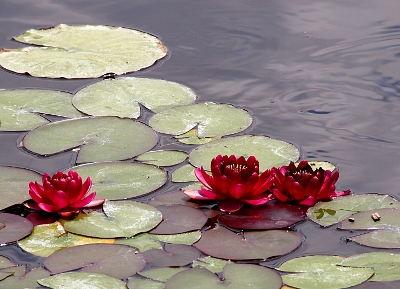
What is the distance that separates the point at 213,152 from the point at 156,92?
0.76 m

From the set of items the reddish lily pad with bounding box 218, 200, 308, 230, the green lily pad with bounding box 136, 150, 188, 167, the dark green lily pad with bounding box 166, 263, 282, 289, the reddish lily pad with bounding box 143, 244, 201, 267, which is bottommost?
the reddish lily pad with bounding box 143, 244, 201, 267

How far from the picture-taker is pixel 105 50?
13.9 ft

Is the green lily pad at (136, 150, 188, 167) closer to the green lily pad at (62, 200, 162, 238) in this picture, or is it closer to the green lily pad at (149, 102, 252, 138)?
the green lily pad at (149, 102, 252, 138)

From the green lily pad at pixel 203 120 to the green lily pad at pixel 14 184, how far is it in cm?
76

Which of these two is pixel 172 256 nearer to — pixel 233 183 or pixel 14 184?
pixel 233 183

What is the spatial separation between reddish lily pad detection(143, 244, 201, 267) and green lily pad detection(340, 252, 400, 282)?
0.56m

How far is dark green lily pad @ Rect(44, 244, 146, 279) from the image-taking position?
2324 millimetres

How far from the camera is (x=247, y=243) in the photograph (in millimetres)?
2521

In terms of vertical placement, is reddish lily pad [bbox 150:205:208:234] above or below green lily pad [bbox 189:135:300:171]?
below

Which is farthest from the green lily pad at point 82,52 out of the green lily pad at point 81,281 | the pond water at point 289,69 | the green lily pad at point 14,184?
the green lily pad at point 81,281

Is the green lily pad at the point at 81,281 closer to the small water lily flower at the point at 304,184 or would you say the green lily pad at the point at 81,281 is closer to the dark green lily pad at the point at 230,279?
the dark green lily pad at the point at 230,279

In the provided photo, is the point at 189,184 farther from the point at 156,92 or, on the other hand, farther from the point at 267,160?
the point at 156,92

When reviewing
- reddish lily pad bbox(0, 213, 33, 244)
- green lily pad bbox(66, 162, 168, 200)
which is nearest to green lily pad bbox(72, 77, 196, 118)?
green lily pad bbox(66, 162, 168, 200)

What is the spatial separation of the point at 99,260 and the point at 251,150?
1.09 m
